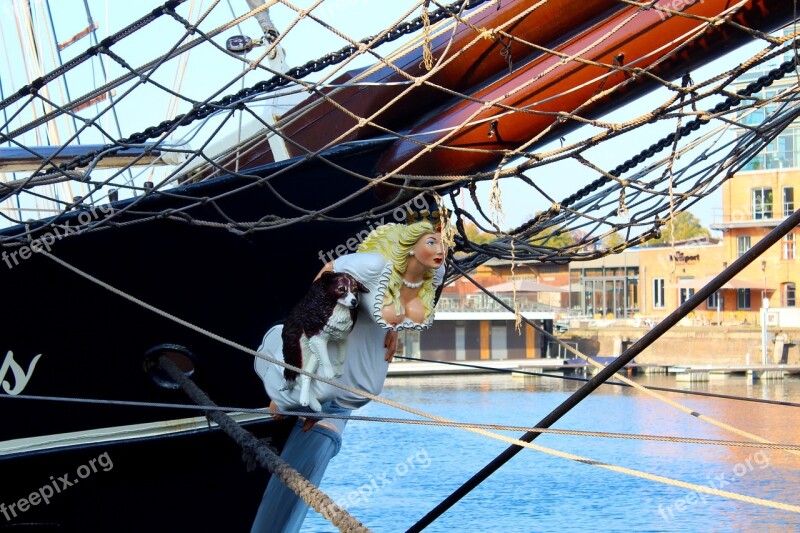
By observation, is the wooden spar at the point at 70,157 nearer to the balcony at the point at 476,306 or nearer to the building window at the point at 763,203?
the balcony at the point at 476,306

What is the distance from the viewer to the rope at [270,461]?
2523 millimetres

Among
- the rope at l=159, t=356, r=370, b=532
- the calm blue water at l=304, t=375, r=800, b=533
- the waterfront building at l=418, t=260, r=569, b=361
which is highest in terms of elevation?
the waterfront building at l=418, t=260, r=569, b=361

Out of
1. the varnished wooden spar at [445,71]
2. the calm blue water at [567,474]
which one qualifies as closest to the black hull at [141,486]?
the varnished wooden spar at [445,71]

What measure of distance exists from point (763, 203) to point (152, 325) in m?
30.2

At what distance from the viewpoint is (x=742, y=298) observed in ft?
107

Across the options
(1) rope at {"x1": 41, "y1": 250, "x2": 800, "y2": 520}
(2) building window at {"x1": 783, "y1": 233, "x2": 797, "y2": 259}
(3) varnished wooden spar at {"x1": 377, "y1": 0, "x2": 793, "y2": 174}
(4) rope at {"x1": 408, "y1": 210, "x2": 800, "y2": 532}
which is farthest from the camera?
(2) building window at {"x1": 783, "y1": 233, "x2": 797, "y2": 259}

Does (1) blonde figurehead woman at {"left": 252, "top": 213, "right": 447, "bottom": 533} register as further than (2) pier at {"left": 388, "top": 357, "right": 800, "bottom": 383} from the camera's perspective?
No

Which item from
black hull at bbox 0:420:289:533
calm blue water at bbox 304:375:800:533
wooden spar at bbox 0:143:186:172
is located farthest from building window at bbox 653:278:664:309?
black hull at bbox 0:420:289:533

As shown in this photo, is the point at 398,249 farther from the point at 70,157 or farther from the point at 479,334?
the point at 479,334

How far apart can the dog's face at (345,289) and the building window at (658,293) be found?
32116mm

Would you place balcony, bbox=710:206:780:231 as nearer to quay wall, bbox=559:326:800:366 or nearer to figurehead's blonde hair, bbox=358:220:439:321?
quay wall, bbox=559:326:800:366

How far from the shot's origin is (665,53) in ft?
10.5

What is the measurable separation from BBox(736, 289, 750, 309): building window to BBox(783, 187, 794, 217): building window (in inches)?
106

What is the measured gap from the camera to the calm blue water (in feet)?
34.9
